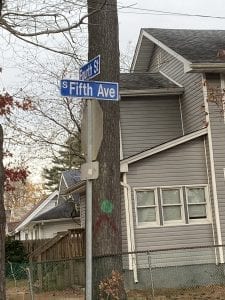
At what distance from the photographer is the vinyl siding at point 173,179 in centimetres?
1616

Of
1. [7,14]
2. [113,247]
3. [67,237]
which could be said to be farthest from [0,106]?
[67,237]

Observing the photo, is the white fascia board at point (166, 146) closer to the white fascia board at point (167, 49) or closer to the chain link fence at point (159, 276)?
the white fascia board at point (167, 49)

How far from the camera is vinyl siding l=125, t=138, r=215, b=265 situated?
1616 cm

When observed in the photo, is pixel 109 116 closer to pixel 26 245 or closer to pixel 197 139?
pixel 197 139

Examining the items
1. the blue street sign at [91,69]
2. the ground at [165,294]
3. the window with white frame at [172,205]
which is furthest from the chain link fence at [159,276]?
the blue street sign at [91,69]

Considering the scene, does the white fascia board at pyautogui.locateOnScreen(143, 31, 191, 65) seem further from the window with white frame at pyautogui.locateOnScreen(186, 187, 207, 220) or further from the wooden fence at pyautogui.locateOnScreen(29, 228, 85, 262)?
the wooden fence at pyautogui.locateOnScreen(29, 228, 85, 262)

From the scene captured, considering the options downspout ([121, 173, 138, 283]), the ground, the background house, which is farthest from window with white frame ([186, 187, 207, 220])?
the background house

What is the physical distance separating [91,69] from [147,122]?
40.0 feet

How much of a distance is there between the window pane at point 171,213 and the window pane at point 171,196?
0.61 ft

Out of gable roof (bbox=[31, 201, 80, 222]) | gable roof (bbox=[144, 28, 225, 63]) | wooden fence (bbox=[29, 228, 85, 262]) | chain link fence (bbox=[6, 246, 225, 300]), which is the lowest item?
chain link fence (bbox=[6, 246, 225, 300])

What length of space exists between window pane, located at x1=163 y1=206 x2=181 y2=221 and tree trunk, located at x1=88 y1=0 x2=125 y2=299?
8.30 metres

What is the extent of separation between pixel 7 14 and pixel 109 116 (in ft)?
7.58

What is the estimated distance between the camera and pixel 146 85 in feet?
61.7

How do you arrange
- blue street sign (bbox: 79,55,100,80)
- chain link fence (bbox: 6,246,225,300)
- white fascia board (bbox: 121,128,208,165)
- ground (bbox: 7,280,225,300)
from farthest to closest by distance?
1. white fascia board (bbox: 121,128,208,165)
2. chain link fence (bbox: 6,246,225,300)
3. ground (bbox: 7,280,225,300)
4. blue street sign (bbox: 79,55,100,80)
